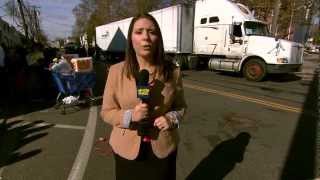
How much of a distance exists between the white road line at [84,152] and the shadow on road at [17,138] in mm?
741

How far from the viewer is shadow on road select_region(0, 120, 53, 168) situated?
5.45 metres

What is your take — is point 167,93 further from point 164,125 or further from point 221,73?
point 221,73

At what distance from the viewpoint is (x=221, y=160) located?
5.34 m

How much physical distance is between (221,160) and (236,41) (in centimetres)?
1265

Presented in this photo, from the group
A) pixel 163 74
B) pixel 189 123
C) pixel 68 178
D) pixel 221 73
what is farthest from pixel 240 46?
pixel 163 74

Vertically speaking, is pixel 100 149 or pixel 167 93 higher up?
pixel 167 93

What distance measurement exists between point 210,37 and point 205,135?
1277 cm

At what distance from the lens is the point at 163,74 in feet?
8.00

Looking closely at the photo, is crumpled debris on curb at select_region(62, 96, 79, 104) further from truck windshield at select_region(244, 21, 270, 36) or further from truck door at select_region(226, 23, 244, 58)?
truck windshield at select_region(244, 21, 270, 36)

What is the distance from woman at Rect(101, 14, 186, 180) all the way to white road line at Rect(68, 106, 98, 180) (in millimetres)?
2358

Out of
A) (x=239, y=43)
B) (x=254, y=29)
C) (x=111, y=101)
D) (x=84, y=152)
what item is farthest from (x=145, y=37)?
(x=254, y=29)

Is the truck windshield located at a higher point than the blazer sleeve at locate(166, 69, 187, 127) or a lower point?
higher

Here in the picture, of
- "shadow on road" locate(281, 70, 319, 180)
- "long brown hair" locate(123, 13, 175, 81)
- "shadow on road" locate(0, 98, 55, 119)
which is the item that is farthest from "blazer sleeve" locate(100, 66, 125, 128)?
"shadow on road" locate(0, 98, 55, 119)

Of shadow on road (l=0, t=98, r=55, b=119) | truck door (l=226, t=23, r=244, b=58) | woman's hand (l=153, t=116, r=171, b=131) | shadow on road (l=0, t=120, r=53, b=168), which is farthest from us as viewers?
truck door (l=226, t=23, r=244, b=58)
